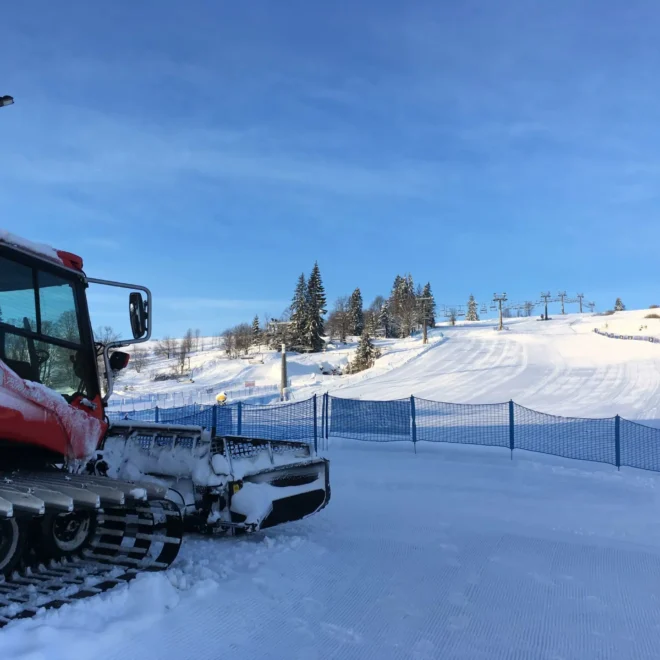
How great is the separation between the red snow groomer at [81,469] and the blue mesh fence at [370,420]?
8.55 metres

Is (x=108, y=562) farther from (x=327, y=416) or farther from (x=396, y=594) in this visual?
(x=327, y=416)

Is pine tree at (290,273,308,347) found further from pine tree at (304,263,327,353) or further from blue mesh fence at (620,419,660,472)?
blue mesh fence at (620,419,660,472)

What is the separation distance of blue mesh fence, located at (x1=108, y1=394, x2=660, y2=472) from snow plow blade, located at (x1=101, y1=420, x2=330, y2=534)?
7985 mm

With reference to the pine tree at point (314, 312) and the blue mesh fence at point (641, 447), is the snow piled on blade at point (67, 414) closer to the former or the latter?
the blue mesh fence at point (641, 447)

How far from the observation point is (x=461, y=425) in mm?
15781

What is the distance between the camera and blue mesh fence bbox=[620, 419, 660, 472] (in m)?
12.1

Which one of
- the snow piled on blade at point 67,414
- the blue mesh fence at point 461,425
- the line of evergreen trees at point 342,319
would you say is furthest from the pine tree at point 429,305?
the snow piled on blade at point 67,414

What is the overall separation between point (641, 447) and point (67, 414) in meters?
12.3

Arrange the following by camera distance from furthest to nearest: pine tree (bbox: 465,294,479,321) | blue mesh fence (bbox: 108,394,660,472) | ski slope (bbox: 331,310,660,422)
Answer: pine tree (bbox: 465,294,479,321) < ski slope (bbox: 331,310,660,422) < blue mesh fence (bbox: 108,394,660,472)

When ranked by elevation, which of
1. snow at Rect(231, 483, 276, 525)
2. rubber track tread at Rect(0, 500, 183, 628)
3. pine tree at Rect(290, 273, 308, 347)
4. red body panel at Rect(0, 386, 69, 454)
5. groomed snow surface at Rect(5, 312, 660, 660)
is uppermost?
pine tree at Rect(290, 273, 308, 347)

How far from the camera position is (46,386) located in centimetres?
464

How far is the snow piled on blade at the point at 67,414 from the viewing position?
418 cm

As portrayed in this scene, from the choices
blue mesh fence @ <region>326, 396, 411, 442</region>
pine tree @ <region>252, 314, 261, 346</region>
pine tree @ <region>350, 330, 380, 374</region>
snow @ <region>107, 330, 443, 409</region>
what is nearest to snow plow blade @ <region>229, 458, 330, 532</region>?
blue mesh fence @ <region>326, 396, 411, 442</region>

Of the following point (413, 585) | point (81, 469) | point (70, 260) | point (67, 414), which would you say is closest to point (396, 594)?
point (413, 585)
